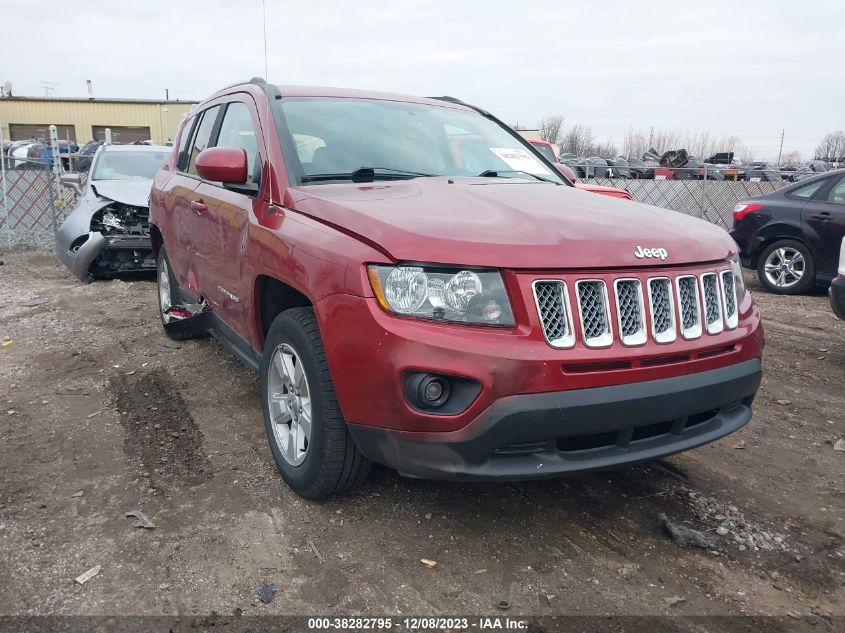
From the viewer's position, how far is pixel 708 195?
1473 centimetres

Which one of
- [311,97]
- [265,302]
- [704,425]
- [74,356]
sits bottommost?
[74,356]

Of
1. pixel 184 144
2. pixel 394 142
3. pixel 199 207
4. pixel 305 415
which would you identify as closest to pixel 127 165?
pixel 184 144

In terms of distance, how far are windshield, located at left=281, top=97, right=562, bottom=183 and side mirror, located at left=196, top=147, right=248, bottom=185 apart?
0.27 m

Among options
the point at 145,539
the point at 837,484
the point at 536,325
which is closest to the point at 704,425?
the point at 536,325

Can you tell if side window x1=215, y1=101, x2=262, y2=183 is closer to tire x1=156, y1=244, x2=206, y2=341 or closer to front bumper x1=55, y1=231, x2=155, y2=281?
tire x1=156, y1=244, x2=206, y2=341

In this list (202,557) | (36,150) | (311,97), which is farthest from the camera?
(36,150)

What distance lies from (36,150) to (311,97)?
83.0 feet

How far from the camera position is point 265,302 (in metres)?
3.38

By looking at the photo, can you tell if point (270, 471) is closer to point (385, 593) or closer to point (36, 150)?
point (385, 593)

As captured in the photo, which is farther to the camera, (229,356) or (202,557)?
(229,356)

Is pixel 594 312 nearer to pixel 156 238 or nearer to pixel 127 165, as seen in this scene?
pixel 156 238

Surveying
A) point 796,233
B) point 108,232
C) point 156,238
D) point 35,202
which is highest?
point 156,238

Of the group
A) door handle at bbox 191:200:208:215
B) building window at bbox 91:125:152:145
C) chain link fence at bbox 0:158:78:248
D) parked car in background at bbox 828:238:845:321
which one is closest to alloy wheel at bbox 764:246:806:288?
parked car in background at bbox 828:238:845:321

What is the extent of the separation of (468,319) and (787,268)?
7552mm
